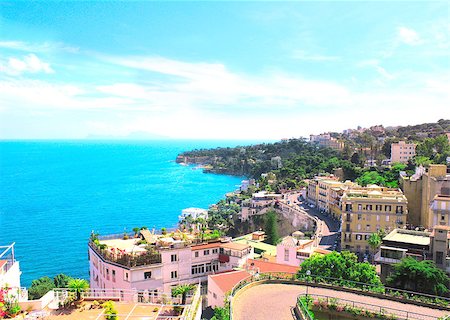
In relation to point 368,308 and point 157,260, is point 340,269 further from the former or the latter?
point 157,260

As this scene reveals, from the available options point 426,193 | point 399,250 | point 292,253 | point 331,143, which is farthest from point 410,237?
point 331,143

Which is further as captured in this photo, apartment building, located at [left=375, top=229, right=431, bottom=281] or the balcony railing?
apartment building, located at [left=375, top=229, right=431, bottom=281]

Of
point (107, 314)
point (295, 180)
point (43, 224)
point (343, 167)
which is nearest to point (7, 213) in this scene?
point (43, 224)

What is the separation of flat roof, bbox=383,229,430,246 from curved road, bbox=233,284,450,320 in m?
14.2

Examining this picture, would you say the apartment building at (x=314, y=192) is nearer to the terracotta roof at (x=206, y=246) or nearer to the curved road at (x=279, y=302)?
the terracotta roof at (x=206, y=246)

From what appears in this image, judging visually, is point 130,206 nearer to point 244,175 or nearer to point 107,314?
point 244,175

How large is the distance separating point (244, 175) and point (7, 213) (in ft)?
299

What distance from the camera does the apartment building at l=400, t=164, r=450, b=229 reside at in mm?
36912

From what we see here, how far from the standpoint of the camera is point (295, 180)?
8438cm

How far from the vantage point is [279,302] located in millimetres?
15336

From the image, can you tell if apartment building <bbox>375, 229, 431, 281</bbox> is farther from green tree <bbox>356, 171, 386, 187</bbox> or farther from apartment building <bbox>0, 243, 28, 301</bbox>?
green tree <bbox>356, 171, 386, 187</bbox>

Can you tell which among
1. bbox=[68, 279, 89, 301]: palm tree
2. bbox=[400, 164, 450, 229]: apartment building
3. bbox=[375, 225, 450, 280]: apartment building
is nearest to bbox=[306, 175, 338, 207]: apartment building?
bbox=[400, 164, 450, 229]: apartment building

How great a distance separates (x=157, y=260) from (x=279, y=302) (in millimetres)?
10004

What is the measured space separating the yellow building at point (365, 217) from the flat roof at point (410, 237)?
291 inches
